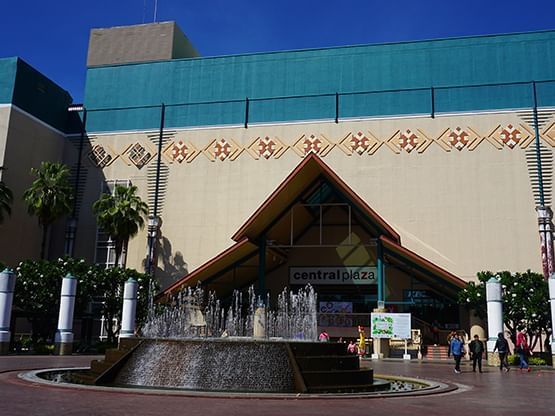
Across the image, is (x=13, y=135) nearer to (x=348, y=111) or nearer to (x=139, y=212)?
(x=139, y=212)

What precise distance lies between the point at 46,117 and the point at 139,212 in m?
8.90

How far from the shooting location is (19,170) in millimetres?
35906

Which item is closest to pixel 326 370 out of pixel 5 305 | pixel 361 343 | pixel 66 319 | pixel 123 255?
pixel 66 319

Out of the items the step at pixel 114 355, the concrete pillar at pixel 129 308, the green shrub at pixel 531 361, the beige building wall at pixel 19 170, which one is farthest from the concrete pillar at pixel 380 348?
the beige building wall at pixel 19 170

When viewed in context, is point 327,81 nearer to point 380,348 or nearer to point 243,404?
point 380,348

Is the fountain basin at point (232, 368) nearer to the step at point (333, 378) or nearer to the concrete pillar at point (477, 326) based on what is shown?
the step at point (333, 378)

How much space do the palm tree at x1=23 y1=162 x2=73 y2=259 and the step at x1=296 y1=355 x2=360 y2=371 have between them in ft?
81.5

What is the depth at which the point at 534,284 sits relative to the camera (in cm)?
2633

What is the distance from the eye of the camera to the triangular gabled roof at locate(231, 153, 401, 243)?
99.6 ft

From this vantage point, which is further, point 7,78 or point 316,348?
point 7,78

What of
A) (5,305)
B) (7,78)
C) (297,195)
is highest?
(7,78)

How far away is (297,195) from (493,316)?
13.0 meters

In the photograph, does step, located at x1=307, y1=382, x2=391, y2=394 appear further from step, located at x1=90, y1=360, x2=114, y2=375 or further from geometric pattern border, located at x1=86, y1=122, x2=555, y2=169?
geometric pattern border, located at x1=86, y1=122, x2=555, y2=169

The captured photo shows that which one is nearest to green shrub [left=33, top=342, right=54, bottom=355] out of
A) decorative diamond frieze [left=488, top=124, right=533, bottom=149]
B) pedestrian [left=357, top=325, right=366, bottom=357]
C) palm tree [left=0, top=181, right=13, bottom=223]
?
palm tree [left=0, top=181, right=13, bottom=223]
